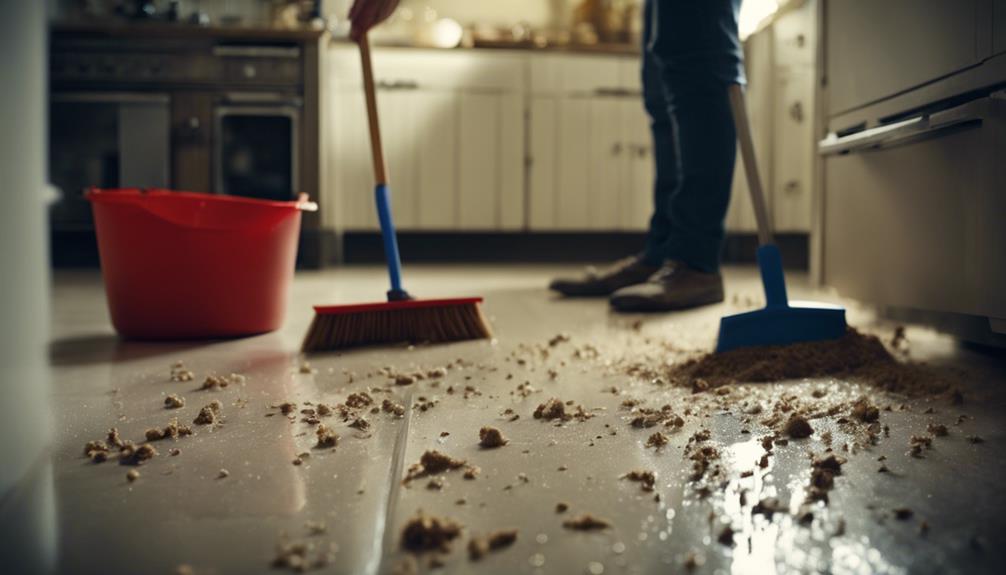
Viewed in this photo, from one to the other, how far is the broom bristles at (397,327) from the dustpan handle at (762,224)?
479 millimetres

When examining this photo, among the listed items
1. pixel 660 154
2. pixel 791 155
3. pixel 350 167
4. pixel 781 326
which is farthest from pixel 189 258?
pixel 791 155

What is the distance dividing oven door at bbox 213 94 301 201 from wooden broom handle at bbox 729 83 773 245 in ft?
7.61

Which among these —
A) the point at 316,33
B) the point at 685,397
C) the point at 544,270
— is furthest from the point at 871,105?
the point at 316,33

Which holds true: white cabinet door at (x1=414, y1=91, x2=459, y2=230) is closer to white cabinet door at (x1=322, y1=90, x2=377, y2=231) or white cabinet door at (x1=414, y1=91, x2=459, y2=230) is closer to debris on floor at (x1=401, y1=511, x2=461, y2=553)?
white cabinet door at (x1=322, y1=90, x2=377, y2=231)

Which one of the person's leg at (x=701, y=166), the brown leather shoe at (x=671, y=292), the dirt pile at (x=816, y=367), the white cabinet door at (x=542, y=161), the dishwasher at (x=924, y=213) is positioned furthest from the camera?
the white cabinet door at (x=542, y=161)

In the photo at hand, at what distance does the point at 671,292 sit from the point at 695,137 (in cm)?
34

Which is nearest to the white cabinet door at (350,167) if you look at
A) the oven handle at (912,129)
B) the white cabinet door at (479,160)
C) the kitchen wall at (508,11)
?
the white cabinet door at (479,160)

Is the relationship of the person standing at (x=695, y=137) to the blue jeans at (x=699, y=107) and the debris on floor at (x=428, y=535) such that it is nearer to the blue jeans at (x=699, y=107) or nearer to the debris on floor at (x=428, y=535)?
the blue jeans at (x=699, y=107)

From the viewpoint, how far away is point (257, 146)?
3312 millimetres

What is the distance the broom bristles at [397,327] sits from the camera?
1.31 meters

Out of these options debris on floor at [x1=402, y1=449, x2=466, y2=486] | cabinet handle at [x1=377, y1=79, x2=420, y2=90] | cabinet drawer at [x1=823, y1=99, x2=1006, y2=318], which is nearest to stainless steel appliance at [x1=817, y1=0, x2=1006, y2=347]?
cabinet drawer at [x1=823, y1=99, x2=1006, y2=318]

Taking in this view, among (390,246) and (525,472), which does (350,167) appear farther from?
(525,472)

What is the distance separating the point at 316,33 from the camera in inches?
128

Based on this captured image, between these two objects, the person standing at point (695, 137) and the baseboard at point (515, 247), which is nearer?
the person standing at point (695, 137)
